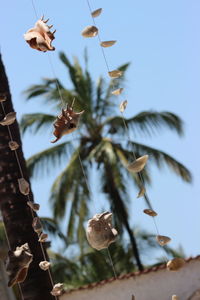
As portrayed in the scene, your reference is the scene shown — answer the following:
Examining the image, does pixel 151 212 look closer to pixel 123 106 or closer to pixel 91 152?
pixel 123 106

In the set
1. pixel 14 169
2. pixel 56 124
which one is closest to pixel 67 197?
pixel 14 169

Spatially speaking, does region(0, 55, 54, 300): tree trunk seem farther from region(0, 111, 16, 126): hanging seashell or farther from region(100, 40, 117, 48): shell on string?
region(100, 40, 117, 48): shell on string

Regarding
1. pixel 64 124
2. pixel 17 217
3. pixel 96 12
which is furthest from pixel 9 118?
pixel 17 217

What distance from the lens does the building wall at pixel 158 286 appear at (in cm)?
699

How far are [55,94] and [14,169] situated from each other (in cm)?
1261

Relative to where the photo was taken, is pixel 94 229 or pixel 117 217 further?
pixel 117 217

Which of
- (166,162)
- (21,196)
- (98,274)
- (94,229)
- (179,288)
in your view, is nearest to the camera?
(94,229)

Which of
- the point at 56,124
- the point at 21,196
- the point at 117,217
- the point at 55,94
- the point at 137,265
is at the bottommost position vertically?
the point at 137,265

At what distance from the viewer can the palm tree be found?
55.5 feet

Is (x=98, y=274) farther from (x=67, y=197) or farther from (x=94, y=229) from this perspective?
(x=94, y=229)

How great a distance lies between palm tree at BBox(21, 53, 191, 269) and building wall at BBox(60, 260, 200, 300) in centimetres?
922

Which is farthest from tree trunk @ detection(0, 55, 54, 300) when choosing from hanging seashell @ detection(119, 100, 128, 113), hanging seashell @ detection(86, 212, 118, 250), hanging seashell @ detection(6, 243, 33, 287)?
hanging seashell @ detection(119, 100, 128, 113)

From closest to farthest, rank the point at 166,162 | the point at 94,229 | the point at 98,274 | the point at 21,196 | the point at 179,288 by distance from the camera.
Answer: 1. the point at 94,229
2. the point at 21,196
3. the point at 179,288
4. the point at 98,274
5. the point at 166,162

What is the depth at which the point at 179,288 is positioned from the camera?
23.1 feet
